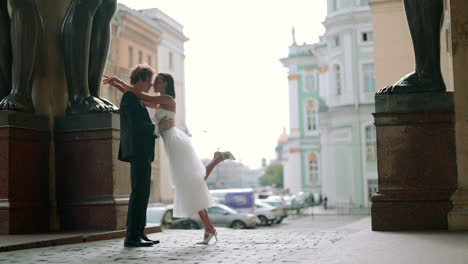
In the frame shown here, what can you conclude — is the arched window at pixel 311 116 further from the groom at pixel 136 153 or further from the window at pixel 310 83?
the groom at pixel 136 153

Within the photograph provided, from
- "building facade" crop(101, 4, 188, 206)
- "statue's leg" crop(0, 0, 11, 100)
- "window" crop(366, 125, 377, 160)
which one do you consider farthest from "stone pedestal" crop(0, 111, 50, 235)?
"window" crop(366, 125, 377, 160)

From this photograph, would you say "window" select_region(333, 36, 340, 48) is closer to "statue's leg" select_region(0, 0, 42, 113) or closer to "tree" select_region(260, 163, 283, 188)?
"statue's leg" select_region(0, 0, 42, 113)

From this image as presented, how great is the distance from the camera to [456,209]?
21.6 feet

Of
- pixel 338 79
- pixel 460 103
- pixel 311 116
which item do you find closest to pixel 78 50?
pixel 460 103

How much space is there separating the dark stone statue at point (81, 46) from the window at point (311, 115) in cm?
6040

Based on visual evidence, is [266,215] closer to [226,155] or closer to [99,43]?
[99,43]

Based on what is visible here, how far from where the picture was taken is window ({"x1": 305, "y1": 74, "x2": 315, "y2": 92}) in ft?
224

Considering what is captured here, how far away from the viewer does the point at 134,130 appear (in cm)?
633

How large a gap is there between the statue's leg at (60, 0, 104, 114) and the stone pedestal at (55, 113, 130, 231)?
216mm

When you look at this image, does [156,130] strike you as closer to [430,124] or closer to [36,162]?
[36,162]

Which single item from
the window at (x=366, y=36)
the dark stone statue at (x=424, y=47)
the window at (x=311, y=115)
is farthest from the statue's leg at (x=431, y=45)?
the window at (x=311, y=115)

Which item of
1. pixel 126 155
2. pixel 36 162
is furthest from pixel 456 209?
pixel 36 162

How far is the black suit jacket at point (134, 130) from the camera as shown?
6.33 m

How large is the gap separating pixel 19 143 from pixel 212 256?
124 inches
